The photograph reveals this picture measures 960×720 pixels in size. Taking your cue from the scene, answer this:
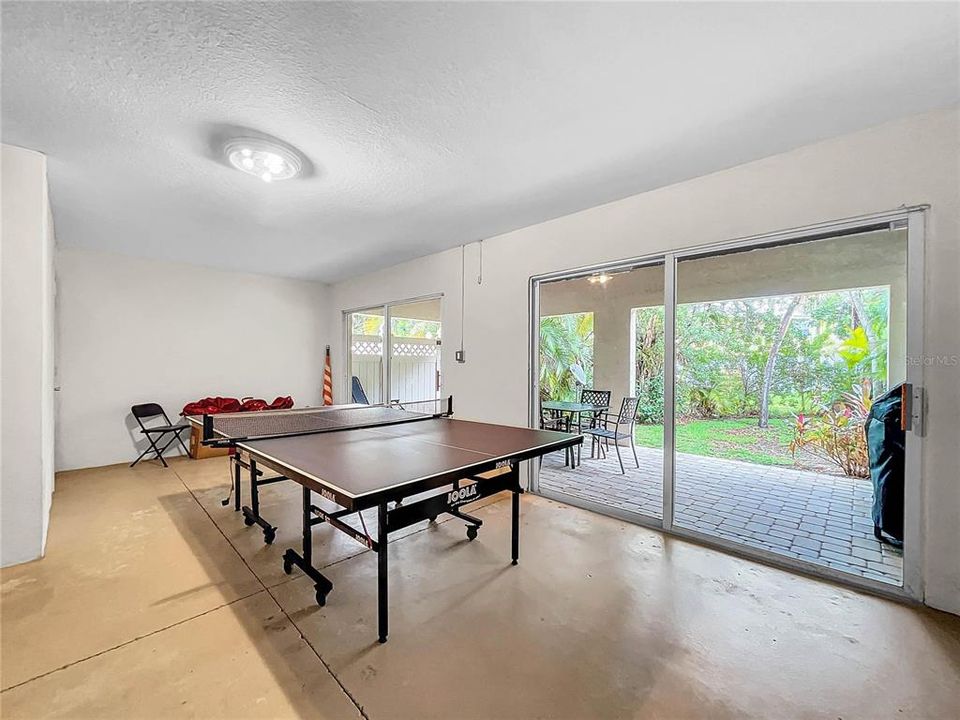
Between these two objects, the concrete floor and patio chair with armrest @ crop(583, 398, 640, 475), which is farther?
patio chair with armrest @ crop(583, 398, 640, 475)

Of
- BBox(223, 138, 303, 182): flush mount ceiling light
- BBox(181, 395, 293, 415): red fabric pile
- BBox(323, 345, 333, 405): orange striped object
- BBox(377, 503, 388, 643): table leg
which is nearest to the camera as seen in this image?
BBox(377, 503, 388, 643): table leg

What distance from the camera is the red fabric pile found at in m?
5.32

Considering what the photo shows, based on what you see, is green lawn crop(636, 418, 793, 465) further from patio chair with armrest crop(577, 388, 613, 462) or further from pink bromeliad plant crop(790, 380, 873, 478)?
patio chair with armrest crop(577, 388, 613, 462)

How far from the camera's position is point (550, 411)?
4.66m

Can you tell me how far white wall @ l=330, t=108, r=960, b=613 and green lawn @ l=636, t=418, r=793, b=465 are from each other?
111 centimetres

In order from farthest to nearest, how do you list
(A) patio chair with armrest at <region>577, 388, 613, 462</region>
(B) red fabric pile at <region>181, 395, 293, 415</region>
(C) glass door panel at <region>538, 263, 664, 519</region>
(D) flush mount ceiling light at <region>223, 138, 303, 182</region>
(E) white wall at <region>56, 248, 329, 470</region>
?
(B) red fabric pile at <region>181, 395, 293, 415</region> < (E) white wall at <region>56, 248, 329, 470</region> < (A) patio chair with armrest at <region>577, 388, 613, 462</region> < (C) glass door panel at <region>538, 263, 664, 519</region> < (D) flush mount ceiling light at <region>223, 138, 303, 182</region>

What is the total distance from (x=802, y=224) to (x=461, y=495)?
2.72 meters

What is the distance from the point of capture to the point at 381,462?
6.45 ft

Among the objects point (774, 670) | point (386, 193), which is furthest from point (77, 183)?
point (774, 670)

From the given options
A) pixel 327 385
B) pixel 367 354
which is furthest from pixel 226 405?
pixel 367 354

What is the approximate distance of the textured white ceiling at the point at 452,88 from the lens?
1581 millimetres

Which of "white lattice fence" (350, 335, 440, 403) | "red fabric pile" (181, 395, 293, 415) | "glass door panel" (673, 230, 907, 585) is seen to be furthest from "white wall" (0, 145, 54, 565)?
"glass door panel" (673, 230, 907, 585)

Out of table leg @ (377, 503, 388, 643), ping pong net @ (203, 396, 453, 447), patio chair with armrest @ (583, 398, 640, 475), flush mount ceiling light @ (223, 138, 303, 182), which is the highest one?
flush mount ceiling light @ (223, 138, 303, 182)

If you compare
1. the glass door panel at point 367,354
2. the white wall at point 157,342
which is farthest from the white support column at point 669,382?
the white wall at point 157,342
